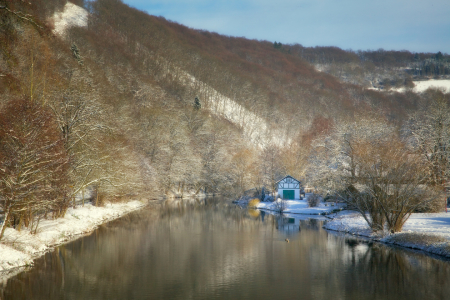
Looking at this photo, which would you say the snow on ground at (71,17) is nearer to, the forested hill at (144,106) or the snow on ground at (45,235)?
the forested hill at (144,106)

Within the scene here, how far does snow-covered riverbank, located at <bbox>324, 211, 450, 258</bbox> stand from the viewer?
63.8ft

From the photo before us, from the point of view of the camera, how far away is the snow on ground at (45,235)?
15.1 meters

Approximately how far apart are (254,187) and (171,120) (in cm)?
2079

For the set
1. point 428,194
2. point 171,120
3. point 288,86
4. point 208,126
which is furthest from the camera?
point 288,86

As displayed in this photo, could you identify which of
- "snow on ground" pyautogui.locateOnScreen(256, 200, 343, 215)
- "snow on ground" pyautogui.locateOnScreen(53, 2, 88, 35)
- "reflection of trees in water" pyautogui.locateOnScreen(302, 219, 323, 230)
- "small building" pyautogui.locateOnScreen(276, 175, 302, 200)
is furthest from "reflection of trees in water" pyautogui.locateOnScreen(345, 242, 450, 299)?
"snow on ground" pyautogui.locateOnScreen(53, 2, 88, 35)

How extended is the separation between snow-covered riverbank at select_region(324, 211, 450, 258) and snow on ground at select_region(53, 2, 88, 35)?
306ft

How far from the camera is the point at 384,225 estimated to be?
25.3 metres

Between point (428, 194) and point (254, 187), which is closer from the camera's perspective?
point (428, 194)

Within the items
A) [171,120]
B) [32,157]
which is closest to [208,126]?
[171,120]

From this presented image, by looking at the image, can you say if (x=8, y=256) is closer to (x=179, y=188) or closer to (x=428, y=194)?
(x=428, y=194)

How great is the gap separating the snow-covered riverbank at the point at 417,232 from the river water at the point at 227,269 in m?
1.08

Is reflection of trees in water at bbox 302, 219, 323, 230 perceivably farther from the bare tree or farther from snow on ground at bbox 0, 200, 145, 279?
the bare tree

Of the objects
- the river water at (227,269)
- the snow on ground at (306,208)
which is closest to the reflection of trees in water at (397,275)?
the river water at (227,269)

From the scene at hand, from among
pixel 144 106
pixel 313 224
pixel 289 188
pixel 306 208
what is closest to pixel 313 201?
pixel 306 208
